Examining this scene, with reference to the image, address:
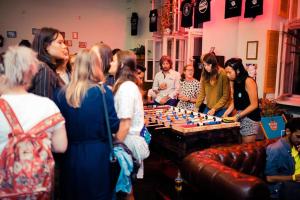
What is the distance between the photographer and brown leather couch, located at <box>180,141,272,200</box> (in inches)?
72.1

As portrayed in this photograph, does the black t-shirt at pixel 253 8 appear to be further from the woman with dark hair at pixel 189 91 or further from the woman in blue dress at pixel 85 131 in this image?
the woman in blue dress at pixel 85 131

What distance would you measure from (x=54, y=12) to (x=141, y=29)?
112 inches

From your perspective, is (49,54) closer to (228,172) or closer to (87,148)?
(87,148)

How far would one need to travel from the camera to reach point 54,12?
9.44m

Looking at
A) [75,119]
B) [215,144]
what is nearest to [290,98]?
[215,144]

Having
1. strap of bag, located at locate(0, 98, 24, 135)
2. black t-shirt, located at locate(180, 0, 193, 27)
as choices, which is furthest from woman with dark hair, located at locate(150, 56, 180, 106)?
strap of bag, located at locate(0, 98, 24, 135)

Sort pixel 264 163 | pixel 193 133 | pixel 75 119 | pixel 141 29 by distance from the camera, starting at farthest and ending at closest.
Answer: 1. pixel 141 29
2. pixel 193 133
3. pixel 264 163
4. pixel 75 119

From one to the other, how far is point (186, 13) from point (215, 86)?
3496 mm

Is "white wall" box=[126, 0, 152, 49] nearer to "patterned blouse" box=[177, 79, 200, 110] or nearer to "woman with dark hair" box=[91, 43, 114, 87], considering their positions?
"patterned blouse" box=[177, 79, 200, 110]

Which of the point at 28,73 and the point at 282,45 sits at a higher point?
the point at 282,45

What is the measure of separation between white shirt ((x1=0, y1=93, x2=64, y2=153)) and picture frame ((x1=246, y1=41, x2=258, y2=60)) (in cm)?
490

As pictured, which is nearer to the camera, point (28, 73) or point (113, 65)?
point (28, 73)

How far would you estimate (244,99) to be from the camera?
12.3 ft

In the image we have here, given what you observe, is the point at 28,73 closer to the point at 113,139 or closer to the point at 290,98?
the point at 113,139
